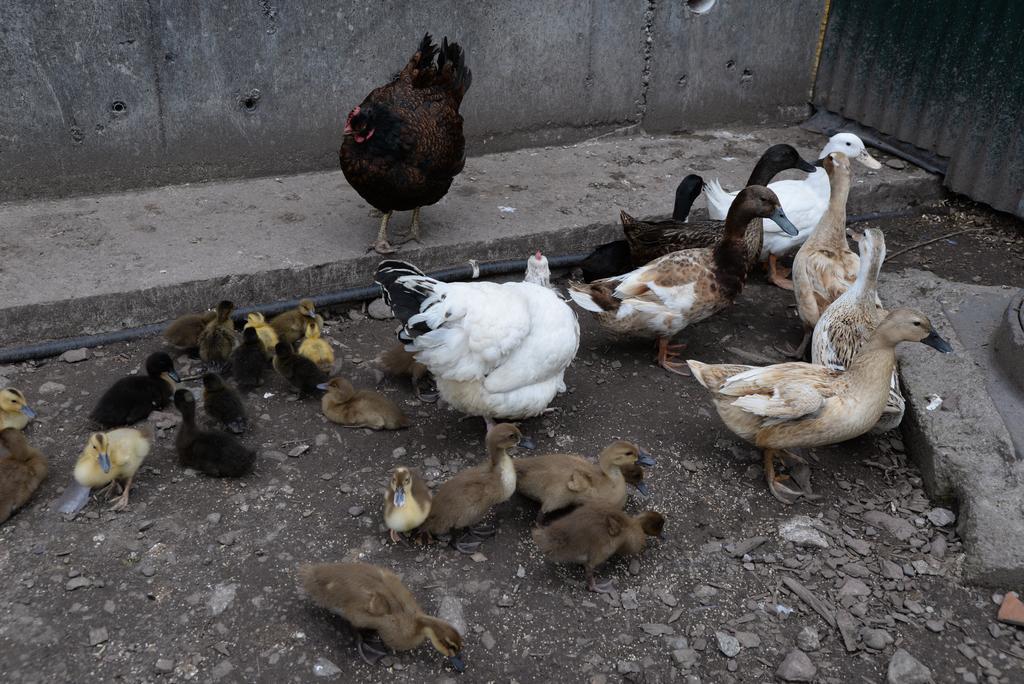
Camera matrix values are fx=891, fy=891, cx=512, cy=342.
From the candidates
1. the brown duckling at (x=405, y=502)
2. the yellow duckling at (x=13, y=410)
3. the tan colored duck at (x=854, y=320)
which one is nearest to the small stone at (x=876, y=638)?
the tan colored duck at (x=854, y=320)

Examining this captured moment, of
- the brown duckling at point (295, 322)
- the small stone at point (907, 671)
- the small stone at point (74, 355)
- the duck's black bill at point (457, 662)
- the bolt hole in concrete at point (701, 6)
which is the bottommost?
the small stone at point (907, 671)

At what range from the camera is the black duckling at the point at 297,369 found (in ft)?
15.8

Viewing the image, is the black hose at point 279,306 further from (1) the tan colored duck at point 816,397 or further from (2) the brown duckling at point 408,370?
(1) the tan colored duck at point 816,397

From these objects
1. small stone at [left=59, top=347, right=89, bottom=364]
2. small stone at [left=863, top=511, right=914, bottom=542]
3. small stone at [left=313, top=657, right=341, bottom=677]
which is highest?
small stone at [left=59, top=347, right=89, bottom=364]

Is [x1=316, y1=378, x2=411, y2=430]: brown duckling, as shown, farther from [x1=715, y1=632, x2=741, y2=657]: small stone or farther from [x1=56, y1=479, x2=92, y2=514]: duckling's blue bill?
[x1=715, y1=632, x2=741, y2=657]: small stone

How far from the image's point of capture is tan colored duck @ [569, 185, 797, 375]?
5152 mm

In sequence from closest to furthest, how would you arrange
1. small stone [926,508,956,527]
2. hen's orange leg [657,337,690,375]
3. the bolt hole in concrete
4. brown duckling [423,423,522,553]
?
brown duckling [423,423,522,553] → small stone [926,508,956,527] → hen's orange leg [657,337,690,375] → the bolt hole in concrete

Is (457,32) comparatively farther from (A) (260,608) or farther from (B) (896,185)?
(A) (260,608)

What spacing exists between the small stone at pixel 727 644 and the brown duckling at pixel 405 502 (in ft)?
4.35

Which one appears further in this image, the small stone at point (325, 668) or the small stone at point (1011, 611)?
the small stone at point (1011, 611)

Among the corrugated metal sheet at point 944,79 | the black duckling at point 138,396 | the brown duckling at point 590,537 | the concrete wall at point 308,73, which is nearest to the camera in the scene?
the brown duckling at point 590,537

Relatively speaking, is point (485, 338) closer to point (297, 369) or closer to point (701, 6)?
point (297, 369)

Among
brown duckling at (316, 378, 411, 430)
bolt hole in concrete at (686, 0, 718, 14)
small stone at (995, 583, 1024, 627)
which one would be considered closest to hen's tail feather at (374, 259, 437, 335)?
brown duckling at (316, 378, 411, 430)

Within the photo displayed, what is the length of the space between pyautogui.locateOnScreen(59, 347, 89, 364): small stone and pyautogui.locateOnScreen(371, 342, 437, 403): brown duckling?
66.2 inches
